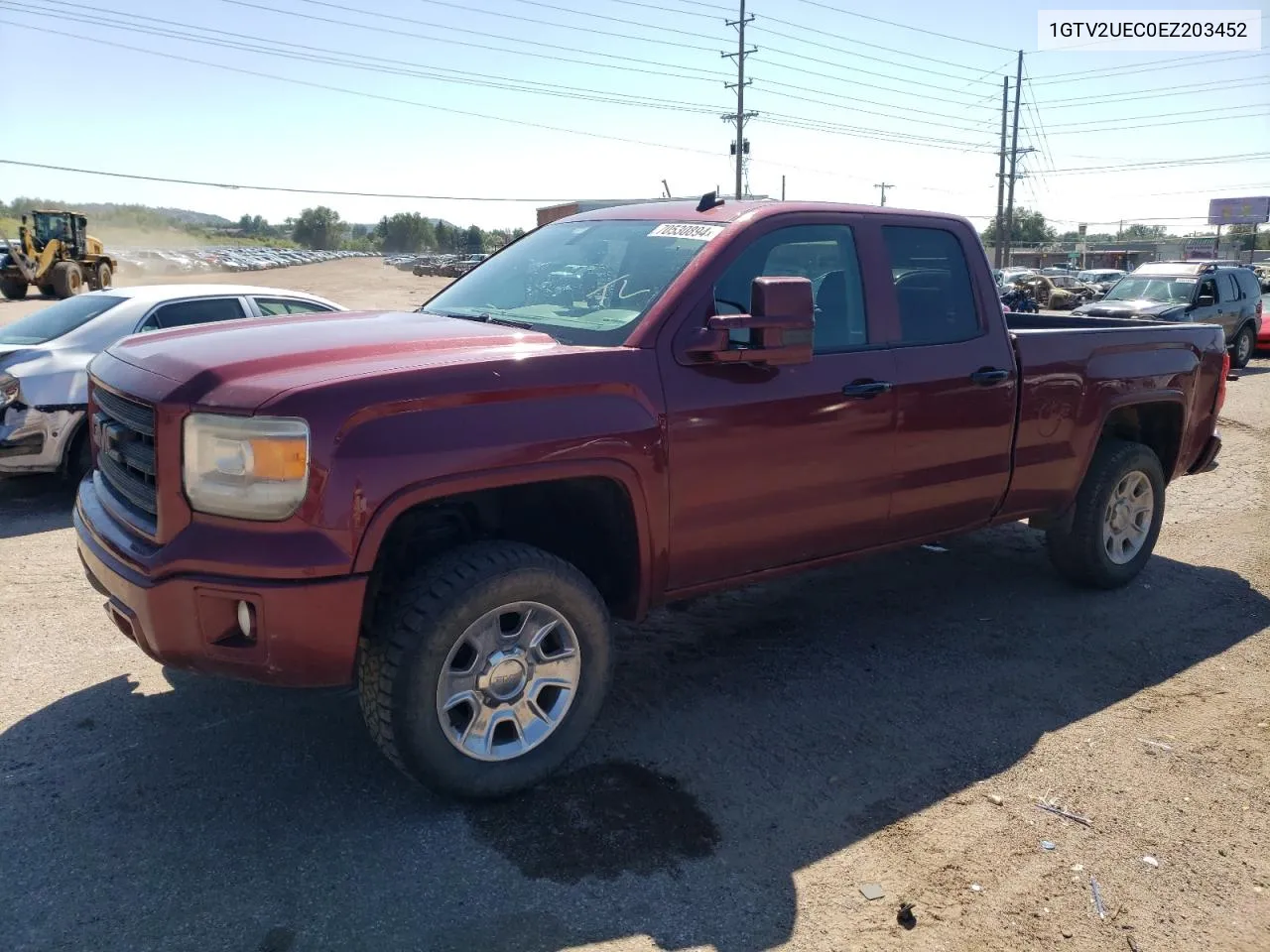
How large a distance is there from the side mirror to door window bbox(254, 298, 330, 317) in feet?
16.4

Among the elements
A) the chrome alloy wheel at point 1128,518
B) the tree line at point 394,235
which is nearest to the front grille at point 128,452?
the chrome alloy wheel at point 1128,518

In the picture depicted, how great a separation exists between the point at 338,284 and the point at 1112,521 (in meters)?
44.0

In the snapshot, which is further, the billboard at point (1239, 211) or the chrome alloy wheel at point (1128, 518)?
the billboard at point (1239, 211)

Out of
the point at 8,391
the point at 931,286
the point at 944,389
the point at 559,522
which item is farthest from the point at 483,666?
the point at 8,391

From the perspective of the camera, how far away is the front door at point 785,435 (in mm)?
3648

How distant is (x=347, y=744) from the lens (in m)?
3.73

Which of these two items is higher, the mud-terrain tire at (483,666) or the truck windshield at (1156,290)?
the truck windshield at (1156,290)

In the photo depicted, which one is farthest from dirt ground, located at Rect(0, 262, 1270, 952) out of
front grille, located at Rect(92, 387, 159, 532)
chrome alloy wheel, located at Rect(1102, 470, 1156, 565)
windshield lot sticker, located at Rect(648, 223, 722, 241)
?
windshield lot sticker, located at Rect(648, 223, 722, 241)

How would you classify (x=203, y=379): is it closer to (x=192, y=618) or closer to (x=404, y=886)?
(x=192, y=618)

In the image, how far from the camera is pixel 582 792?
Result: 346cm

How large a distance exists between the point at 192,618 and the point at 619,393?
1.51 meters

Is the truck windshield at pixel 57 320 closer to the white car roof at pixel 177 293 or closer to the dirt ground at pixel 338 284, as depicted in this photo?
the white car roof at pixel 177 293

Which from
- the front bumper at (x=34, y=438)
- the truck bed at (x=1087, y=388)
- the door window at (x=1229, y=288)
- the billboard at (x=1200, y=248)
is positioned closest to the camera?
the truck bed at (x=1087, y=388)

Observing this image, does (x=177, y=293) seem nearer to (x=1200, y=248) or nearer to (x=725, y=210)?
(x=725, y=210)
